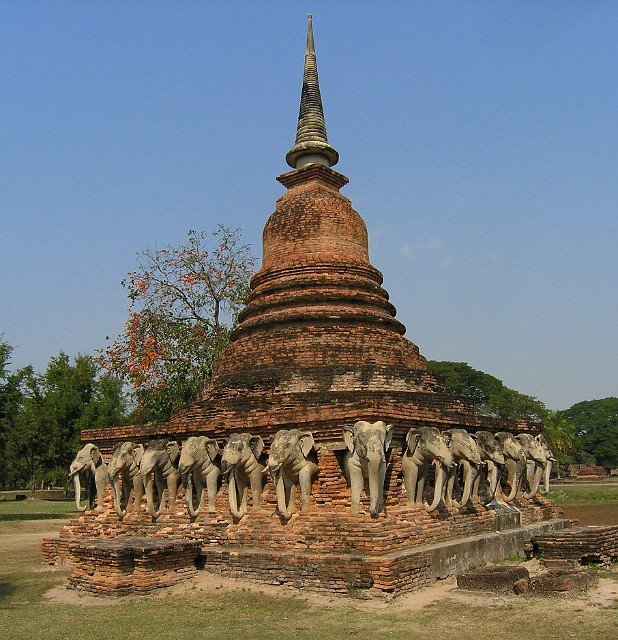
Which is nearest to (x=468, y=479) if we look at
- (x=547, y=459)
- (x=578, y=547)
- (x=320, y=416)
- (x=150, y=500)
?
(x=578, y=547)

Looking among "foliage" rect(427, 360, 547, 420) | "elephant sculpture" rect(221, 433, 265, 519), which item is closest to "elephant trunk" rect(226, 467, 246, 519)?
"elephant sculpture" rect(221, 433, 265, 519)

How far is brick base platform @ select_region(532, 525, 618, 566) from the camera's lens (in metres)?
10.7

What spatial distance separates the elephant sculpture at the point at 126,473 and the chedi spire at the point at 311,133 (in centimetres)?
841

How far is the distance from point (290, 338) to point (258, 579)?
537 centimetres

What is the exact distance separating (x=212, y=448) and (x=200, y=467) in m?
0.38

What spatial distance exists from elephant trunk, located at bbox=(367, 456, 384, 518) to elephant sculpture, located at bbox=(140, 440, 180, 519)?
13.2 ft

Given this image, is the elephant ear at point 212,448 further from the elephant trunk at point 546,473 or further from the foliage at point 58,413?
the foliage at point 58,413

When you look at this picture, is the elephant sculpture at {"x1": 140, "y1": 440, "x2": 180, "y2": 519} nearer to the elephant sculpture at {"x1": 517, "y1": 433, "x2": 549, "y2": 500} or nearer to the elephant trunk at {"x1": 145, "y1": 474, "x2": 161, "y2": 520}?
the elephant trunk at {"x1": 145, "y1": 474, "x2": 161, "y2": 520}

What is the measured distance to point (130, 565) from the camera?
30.7ft

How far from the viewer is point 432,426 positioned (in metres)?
11.1

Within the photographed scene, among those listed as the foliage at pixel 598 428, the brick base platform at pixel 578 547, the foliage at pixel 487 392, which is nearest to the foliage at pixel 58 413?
the brick base platform at pixel 578 547

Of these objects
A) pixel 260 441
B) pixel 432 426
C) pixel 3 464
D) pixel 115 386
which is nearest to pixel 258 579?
pixel 260 441

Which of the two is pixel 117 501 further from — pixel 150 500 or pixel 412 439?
pixel 412 439

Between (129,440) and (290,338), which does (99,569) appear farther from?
(290,338)
